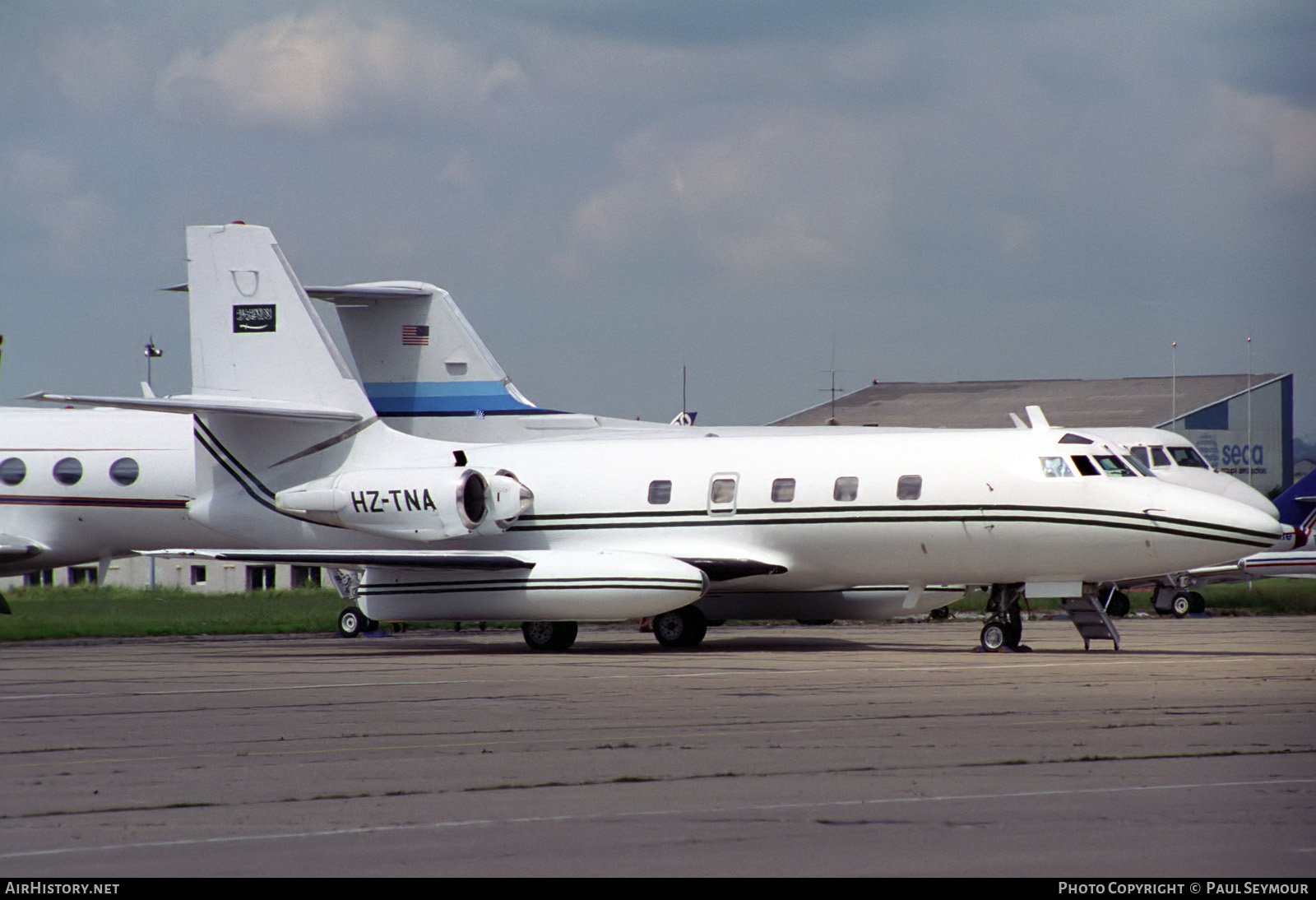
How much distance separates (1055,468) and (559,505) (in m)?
7.67

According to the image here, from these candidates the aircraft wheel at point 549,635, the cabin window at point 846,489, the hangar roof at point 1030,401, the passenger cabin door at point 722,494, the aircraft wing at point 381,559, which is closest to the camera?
the cabin window at point 846,489

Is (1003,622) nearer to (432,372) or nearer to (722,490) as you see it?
(722,490)

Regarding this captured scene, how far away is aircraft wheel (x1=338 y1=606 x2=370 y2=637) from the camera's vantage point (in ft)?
102

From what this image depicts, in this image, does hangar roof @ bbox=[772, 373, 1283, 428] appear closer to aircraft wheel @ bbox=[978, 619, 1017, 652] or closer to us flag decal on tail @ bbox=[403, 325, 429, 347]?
us flag decal on tail @ bbox=[403, 325, 429, 347]

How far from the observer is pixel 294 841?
7.88 meters

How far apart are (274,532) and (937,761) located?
18.9 metres

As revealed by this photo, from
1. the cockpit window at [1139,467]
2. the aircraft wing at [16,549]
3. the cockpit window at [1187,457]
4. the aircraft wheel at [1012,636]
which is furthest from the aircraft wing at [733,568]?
the aircraft wing at [16,549]

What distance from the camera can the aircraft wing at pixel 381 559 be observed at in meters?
24.3

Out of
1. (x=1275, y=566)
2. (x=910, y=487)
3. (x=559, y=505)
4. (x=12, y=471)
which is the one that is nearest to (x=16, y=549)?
(x=12, y=471)

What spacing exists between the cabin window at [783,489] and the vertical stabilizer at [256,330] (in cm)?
710

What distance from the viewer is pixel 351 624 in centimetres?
3117

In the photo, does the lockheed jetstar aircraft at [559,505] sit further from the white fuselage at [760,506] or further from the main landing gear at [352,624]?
the main landing gear at [352,624]

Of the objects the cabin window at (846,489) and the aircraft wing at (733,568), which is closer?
the cabin window at (846,489)

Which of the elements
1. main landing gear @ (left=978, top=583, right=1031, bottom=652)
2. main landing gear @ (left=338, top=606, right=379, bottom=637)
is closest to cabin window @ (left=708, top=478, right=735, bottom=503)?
main landing gear @ (left=978, top=583, right=1031, bottom=652)
